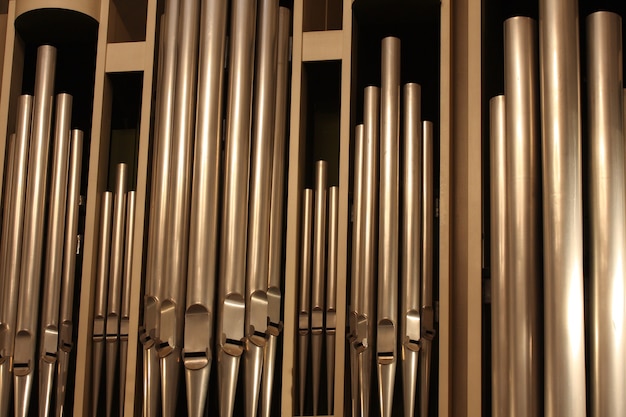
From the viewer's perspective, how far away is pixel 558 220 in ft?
9.29

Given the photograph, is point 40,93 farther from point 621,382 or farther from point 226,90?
point 621,382

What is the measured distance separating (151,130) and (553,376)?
190 centimetres

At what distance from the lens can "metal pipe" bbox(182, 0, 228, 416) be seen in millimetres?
3143

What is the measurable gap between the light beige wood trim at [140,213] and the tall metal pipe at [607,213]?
1.72 meters

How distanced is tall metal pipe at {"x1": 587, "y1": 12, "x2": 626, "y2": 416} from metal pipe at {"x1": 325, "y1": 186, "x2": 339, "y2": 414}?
1.01m

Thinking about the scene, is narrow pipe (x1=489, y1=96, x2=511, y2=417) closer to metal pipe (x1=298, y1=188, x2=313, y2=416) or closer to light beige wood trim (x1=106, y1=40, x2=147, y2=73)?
metal pipe (x1=298, y1=188, x2=313, y2=416)

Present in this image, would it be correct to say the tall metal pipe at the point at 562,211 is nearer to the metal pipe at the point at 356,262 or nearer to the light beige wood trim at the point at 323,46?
the metal pipe at the point at 356,262

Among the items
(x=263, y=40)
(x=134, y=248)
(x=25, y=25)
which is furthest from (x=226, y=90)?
(x=25, y=25)

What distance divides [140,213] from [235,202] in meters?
0.44

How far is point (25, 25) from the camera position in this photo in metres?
3.83

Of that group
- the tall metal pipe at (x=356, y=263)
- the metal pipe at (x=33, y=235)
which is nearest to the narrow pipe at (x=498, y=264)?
the tall metal pipe at (x=356, y=263)

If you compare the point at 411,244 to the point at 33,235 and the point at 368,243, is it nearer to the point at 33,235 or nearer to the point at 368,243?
the point at 368,243

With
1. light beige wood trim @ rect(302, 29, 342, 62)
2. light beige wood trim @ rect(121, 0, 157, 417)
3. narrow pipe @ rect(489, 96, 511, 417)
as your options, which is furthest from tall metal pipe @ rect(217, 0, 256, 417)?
narrow pipe @ rect(489, 96, 511, 417)

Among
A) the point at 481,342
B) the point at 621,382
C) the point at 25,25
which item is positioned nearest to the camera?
the point at 621,382
